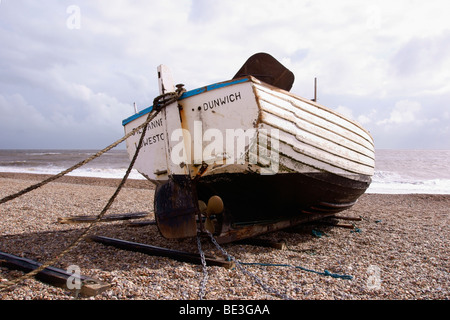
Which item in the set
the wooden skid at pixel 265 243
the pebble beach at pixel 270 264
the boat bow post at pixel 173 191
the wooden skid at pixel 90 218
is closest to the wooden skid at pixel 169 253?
the pebble beach at pixel 270 264

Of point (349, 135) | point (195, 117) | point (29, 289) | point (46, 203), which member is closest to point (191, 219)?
point (195, 117)

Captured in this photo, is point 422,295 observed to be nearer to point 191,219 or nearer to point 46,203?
point 191,219

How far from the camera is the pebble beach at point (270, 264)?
2924 mm

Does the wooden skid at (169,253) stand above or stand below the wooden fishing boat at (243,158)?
below

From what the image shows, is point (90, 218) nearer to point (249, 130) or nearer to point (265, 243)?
point (265, 243)

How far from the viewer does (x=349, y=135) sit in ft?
16.7

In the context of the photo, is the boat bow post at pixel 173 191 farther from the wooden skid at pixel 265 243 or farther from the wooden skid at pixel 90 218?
the wooden skid at pixel 90 218

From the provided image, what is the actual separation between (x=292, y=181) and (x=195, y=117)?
156cm

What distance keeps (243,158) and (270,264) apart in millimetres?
1300

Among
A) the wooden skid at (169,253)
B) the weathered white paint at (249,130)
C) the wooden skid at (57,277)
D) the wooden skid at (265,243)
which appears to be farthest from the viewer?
the wooden skid at (265,243)

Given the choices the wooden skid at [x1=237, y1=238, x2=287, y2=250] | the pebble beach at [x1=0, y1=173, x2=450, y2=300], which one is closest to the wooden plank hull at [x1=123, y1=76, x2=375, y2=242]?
the wooden skid at [x1=237, y1=238, x2=287, y2=250]

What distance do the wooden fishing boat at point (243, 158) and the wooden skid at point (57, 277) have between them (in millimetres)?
1203

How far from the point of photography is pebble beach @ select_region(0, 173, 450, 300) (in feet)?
9.59

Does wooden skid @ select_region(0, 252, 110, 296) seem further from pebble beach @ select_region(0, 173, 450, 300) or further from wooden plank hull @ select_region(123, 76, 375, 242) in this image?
wooden plank hull @ select_region(123, 76, 375, 242)
